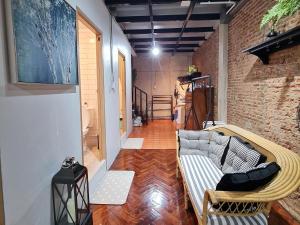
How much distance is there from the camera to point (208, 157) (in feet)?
9.96

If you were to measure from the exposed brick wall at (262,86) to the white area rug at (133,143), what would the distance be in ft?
6.80

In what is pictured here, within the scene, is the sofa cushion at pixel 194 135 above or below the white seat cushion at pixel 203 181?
above

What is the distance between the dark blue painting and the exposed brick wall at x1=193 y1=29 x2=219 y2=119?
13.0ft

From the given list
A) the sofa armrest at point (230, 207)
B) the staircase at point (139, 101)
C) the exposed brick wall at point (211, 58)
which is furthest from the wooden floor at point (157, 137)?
the sofa armrest at point (230, 207)

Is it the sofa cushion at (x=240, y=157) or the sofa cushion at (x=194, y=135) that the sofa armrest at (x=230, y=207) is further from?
the sofa cushion at (x=194, y=135)

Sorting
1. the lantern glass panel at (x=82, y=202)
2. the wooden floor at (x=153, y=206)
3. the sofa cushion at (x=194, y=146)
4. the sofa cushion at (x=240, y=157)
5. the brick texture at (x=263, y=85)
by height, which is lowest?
the wooden floor at (x=153, y=206)

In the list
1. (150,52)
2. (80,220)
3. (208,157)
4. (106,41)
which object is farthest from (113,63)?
(150,52)

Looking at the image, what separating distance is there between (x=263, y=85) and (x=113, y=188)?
2.45m

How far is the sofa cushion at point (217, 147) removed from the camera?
2.64 m

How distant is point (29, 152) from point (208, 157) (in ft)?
7.33

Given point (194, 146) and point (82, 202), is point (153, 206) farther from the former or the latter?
point (194, 146)

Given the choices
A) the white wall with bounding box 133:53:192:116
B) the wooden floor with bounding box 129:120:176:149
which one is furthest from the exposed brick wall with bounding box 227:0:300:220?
the white wall with bounding box 133:53:192:116

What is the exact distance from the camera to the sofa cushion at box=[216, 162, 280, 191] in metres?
1.52

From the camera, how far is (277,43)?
251 centimetres
